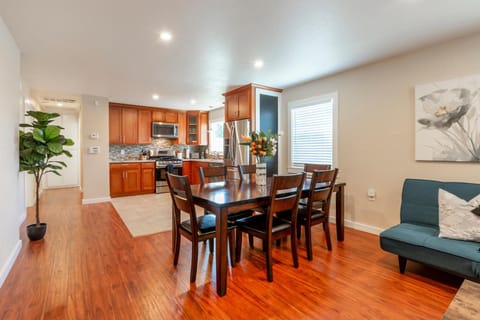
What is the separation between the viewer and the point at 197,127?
739 centimetres

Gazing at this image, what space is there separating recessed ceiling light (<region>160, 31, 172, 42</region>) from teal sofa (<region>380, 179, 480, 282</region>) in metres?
2.93

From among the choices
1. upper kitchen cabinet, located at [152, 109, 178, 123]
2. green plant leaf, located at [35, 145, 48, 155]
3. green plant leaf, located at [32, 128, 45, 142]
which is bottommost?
green plant leaf, located at [35, 145, 48, 155]

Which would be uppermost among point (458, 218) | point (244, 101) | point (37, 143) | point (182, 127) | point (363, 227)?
point (244, 101)

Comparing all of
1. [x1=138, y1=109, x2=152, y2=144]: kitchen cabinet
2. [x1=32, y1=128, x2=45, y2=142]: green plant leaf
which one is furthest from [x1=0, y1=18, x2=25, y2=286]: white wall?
[x1=138, y1=109, x2=152, y2=144]: kitchen cabinet

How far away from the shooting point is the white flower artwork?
2.56 meters

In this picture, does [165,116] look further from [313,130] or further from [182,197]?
[182,197]

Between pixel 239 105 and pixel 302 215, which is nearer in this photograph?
pixel 302 215

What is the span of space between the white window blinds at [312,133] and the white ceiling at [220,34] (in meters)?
0.53

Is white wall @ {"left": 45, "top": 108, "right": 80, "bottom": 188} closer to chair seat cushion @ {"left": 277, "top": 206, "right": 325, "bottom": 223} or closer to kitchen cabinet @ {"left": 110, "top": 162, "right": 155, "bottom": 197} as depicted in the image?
kitchen cabinet @ {"left": 110, "top": 162, "right": 155, "bottom": 197}

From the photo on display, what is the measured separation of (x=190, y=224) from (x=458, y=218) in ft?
7.85

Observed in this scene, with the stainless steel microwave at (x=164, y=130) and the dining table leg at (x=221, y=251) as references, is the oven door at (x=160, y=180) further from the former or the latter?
the dining table leg at (x=221, y=251)

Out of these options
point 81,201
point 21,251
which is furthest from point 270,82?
point 81,201

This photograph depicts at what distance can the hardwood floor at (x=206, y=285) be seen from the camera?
1.77 m

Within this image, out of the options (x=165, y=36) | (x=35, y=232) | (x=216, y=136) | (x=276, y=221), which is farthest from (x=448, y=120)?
(x=216, y=136)
